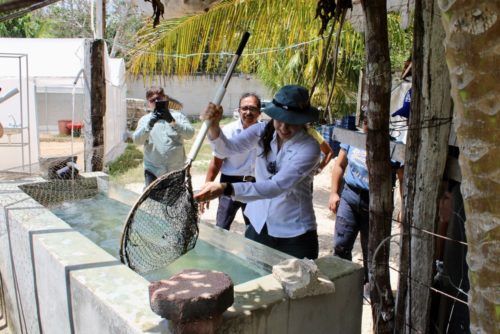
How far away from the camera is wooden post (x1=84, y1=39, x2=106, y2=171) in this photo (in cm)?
641

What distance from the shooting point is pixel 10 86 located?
36.0ft

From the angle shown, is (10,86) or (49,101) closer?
(10,86)

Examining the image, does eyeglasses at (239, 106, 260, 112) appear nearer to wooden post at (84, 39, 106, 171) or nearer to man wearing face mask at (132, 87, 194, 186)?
man wearing face mask at (132, 87, 194, 186)

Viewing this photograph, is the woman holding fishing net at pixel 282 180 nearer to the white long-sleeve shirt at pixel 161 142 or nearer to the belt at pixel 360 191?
the belt at pixel 360 191

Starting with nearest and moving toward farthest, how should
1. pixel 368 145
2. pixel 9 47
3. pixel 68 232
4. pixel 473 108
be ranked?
1. pixel 473 108
2. pixel 368 145
3. pixel 68 232
4. pixel 9 47

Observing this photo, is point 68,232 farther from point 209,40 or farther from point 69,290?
point 209,40

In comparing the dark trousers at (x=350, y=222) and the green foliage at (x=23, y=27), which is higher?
the green foliage at (x=23, y=27)

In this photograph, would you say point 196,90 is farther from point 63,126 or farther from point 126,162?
point 126,162

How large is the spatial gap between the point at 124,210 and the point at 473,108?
4.37 meters

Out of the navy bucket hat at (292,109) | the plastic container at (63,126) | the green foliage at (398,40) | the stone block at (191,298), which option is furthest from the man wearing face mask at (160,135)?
the plastic container at (63,126)

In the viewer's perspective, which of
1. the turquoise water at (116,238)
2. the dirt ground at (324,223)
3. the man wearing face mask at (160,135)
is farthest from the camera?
the man wearing face mask at (160,135)

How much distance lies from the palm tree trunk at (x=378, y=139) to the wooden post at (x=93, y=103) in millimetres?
5011

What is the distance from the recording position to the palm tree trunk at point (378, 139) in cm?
218

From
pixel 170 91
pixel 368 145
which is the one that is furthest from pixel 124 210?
pixel 170 91
